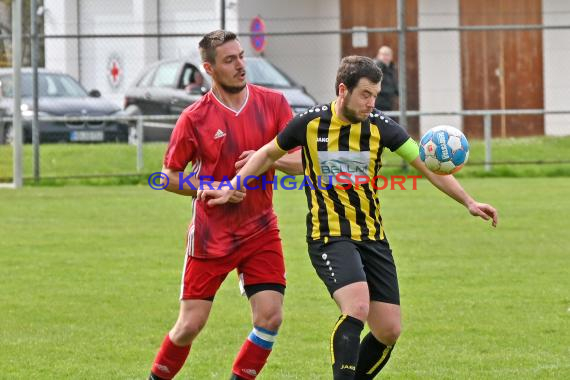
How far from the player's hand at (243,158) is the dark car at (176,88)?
12.8 meters

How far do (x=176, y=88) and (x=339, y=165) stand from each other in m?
14.6

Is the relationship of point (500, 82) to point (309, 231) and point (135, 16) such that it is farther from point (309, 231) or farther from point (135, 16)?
point (309, 231)

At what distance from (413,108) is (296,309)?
16733 mm

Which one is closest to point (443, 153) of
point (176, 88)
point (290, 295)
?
point (290, 295)

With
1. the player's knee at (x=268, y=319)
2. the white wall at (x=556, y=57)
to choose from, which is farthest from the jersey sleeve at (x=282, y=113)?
the white wall at (x=556, y=57)

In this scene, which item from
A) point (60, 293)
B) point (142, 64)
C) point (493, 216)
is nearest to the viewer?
point (493, 216)

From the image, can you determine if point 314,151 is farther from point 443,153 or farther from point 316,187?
point 443,153

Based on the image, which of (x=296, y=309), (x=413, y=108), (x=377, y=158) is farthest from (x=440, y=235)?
(x=413, y=108)

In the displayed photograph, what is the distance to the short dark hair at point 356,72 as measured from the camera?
585cm

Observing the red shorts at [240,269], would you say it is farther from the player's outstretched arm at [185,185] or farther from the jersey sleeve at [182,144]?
the jersey sleeve at [182,144]

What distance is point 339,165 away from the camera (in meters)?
6.00

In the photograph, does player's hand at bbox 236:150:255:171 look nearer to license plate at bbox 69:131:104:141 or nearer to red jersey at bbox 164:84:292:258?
red jersey at bbox 164:84:292:258

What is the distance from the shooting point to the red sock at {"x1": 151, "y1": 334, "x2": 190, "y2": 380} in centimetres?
613

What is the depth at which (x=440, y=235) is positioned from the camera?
40.3ft
